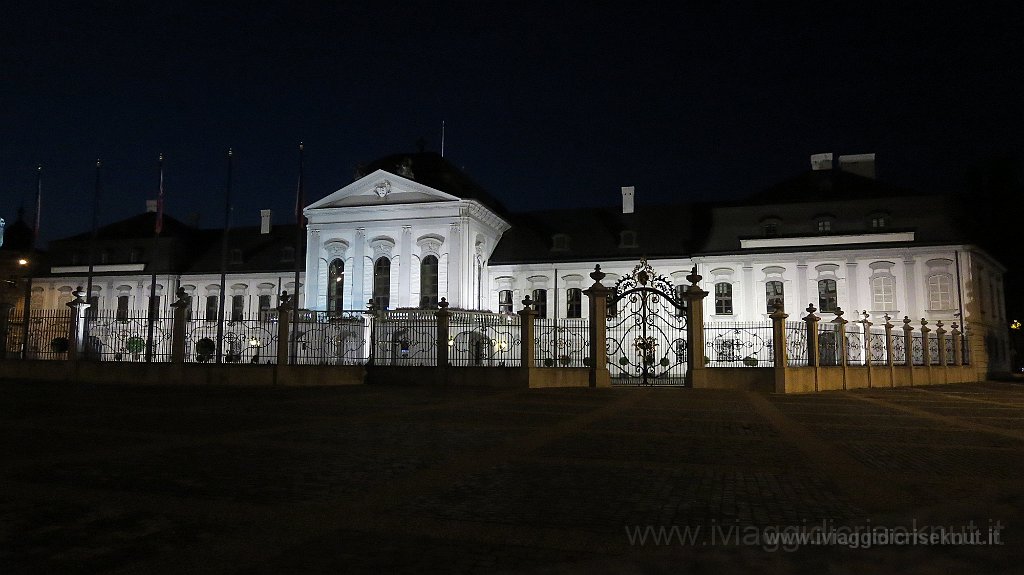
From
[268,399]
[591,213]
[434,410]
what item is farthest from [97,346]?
[591,213]

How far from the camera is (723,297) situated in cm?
3991

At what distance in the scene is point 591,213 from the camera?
154 feet

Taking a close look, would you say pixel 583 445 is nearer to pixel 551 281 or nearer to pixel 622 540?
pixel 622 540

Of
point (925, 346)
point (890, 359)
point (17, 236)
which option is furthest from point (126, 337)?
point (17, 236)

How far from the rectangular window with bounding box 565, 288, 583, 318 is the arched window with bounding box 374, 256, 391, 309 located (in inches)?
402

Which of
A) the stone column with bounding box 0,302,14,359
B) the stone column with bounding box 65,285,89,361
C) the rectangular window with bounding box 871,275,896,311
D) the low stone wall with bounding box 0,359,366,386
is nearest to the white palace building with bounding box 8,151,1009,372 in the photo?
the rectangular window with bounding box 871,275,896,311

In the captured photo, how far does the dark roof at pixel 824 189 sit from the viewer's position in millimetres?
38531

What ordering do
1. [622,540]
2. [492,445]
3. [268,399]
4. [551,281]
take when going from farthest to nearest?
1. [551,281]
2. [268,399]
3. [492,445]
4. [622,540]

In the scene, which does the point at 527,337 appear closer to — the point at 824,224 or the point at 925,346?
the point at 925,346

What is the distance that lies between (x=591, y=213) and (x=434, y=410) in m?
36.1

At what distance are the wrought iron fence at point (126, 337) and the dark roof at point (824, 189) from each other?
100ft

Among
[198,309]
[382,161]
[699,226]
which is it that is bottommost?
[198,309]

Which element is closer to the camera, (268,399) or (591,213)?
(268,399)

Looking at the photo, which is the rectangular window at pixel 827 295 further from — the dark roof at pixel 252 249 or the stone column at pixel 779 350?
the dark roof at pixel 252 249
